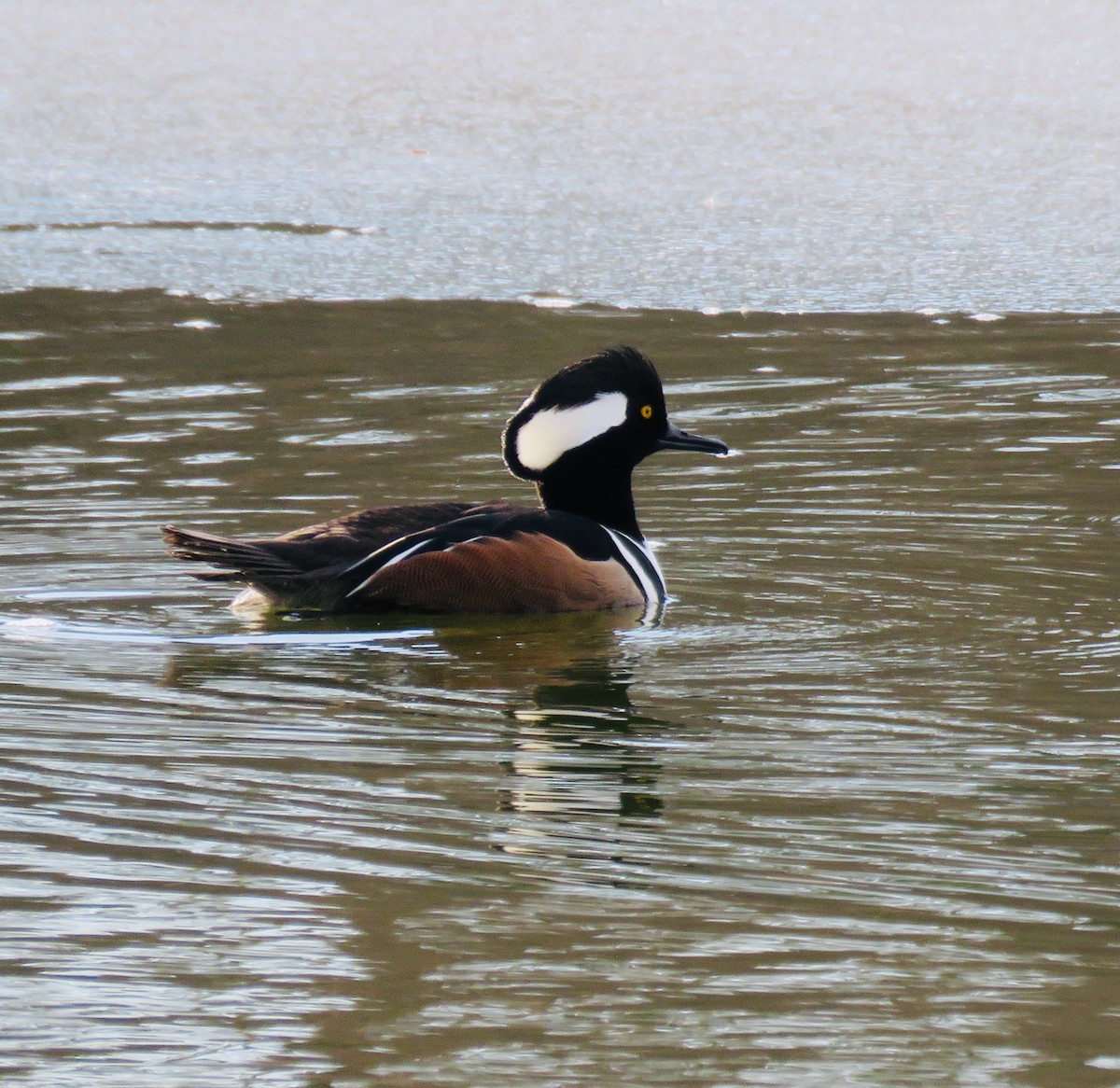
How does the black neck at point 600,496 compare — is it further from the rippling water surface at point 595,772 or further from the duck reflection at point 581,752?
the duck reflection at point 581,752

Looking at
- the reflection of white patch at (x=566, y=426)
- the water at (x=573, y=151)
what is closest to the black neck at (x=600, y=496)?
the reflection of white patch at (x=566, y=426)

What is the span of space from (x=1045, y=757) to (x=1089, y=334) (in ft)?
18.6

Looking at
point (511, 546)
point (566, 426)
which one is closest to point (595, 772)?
point (511, 546)

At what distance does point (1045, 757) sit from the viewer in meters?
4.32

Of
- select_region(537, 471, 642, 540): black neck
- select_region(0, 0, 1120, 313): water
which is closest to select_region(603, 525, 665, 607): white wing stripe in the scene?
select_region(537, 471, 642, 540): black neck

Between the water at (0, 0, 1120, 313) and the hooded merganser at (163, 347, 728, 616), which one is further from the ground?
the water at (0, 0, 1120, 313)

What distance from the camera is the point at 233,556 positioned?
18.9 ft

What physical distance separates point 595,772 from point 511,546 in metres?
1.74

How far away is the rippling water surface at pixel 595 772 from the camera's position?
2.95 metres

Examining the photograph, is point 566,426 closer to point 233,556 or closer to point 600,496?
point 600,496

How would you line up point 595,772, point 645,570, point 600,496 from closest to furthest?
1. point 595,772
2. point 645,570
3. point 600,496

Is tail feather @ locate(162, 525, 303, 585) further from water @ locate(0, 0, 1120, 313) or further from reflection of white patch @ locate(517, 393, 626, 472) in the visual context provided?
water @ locate(0, 0, 1120, 313)

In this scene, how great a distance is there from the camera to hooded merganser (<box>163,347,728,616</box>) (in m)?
5.87

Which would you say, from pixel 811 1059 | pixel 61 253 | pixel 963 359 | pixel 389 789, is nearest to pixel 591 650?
pixel 389 789
